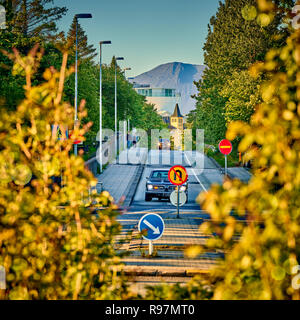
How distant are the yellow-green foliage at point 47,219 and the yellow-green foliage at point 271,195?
107 centimetres

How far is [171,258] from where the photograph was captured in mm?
11500

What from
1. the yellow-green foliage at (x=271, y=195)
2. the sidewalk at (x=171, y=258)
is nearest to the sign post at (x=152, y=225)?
the sidewalk at (x=171, y=258)

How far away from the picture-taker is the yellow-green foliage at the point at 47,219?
10.7ft

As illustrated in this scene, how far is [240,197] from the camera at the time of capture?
2424 mm

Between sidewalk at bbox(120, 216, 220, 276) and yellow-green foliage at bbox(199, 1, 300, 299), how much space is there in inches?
213

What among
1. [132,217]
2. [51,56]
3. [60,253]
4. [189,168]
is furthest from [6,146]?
[189,168]

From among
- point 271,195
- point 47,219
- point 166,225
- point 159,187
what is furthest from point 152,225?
point 159,187

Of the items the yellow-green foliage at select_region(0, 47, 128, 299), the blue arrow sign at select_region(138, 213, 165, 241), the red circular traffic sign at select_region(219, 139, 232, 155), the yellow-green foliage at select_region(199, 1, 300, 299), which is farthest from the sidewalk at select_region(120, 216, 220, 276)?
the red circular traffic sign at select_region(219, 139, 232, 155)

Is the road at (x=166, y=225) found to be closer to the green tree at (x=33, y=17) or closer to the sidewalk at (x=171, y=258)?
the sidewalk at (x=171, y=258)

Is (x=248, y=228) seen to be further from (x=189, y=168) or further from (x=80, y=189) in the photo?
(x=189, y=168)

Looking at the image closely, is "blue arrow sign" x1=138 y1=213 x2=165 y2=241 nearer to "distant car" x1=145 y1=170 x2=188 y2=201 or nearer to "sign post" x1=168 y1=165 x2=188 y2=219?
"sign post" x1=168 y1=165 x2=188 y2=219
